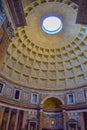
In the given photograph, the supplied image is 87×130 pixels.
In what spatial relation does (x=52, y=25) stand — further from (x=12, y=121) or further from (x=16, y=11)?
(x=12, y=121)

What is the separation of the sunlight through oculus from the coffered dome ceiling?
764 millimetres

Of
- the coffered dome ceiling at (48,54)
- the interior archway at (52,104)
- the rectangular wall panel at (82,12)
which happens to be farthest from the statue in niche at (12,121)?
the rectangular wall panel at (82,12)

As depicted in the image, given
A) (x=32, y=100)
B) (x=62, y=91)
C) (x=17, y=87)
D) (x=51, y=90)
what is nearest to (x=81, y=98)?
(x=62, y=91)

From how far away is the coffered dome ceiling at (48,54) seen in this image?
2111 centimetres

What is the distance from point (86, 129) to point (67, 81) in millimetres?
8035

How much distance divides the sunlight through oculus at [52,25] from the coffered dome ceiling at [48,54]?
76 centimetres

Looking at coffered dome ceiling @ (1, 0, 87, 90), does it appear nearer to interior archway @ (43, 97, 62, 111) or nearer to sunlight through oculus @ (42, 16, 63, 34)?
sunlight through oculus @ (42, 16, 63, 34)

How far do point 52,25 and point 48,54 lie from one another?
5610 millimetres

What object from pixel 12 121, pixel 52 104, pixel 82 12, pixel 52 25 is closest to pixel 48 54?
pixel 52 25

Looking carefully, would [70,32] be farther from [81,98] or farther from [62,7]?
[81,98]

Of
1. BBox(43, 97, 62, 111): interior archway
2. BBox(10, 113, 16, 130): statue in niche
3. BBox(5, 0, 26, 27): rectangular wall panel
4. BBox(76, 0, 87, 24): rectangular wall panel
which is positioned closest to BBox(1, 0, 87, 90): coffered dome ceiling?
BBox(43, 97, 62, 111): interior archway

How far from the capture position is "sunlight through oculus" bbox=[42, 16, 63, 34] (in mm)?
23619

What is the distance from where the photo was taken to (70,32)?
2261cm

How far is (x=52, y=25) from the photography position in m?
25.7
